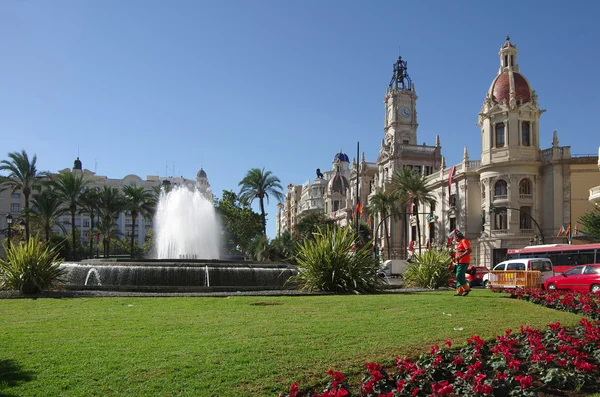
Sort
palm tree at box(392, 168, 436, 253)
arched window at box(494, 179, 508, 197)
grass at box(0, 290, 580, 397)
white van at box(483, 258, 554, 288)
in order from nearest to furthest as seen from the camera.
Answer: grass at box(0, 290, 580, 397)
white van at box(483, 258, 554, 288)
arched window at box(494, 179, 508, 197)
palm tree at box(392, 168, 436, 253)

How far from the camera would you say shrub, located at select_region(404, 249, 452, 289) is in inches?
782

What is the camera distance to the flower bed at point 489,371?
227 inches

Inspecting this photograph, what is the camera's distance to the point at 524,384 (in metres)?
5.83

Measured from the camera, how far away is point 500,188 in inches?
2111

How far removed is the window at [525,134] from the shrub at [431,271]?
36.8m

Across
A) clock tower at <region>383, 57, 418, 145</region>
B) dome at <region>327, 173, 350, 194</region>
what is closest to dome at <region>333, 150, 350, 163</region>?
dome at <region>327, 173, 350, 194</region>

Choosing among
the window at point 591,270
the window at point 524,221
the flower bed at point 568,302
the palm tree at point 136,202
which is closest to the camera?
the flower bed at point 568,302

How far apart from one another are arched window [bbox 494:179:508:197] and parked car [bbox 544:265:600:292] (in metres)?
33.0

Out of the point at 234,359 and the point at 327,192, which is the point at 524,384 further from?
the point at 327,192

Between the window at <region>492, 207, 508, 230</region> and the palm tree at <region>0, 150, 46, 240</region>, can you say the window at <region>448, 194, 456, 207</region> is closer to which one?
the window at <region>492, 207, 508, 230</region>

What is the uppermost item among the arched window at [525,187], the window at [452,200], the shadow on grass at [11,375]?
the arched window at [525,187]

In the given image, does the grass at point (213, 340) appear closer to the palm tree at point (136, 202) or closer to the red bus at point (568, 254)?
the red bus at point (568, 254)

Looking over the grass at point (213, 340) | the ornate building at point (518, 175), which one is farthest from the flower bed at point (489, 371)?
the ornate building at point (518, 175)

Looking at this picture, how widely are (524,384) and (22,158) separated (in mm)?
52351
